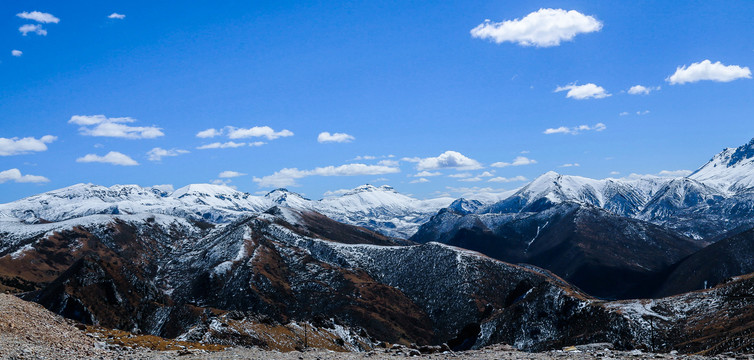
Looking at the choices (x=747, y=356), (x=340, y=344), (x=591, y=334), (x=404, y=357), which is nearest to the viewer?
(x=747, y=356)

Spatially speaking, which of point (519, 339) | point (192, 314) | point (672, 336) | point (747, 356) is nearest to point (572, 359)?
point (747, 356)

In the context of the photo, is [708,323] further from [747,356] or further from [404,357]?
[404,357]

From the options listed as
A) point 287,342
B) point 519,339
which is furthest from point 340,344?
point 519,339

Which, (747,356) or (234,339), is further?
(234,339)

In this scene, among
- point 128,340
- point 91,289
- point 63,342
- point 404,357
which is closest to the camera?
point 63,342

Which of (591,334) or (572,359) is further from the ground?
(572,359)

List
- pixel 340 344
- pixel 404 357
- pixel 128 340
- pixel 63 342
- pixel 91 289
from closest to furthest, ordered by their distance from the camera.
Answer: pixel 63 342 < pixel 404 357 < pixel 128 340 < pixel 340 344 < pixel 91 289

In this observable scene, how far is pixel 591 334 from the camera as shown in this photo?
10925 centimetres

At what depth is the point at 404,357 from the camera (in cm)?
4216

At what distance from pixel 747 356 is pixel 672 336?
74.2 meters

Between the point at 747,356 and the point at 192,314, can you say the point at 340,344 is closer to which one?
the point at 192,314

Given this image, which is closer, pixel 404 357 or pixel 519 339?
pixel 404 357

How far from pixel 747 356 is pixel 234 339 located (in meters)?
90.9

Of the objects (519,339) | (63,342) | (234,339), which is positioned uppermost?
(63,342)
